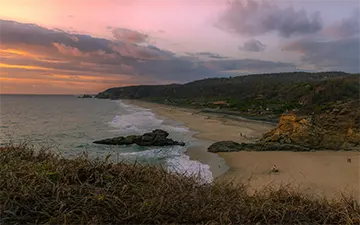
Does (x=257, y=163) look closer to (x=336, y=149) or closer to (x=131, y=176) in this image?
(x=336, y=149)

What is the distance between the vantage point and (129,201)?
4797 mm

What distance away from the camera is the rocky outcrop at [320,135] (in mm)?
22844

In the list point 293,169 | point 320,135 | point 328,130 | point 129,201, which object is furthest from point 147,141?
point 129,201

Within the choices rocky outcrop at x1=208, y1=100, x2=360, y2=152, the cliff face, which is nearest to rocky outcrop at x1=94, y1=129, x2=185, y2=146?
rocky outcrop at x1=208, y1=100, x2=360, y2=152

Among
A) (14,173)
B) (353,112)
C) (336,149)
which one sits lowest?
(336,149)

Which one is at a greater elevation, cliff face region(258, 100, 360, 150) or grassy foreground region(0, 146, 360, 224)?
grassy foreground region(0, 146, 360, 224)

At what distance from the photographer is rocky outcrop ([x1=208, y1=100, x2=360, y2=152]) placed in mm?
22844

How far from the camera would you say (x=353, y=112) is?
2388cm

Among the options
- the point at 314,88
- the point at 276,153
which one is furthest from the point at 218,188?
the point at 314,88

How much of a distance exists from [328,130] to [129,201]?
22.6 metres

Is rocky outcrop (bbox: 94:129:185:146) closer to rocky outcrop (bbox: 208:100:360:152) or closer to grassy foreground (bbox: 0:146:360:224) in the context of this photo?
rocky outcrop (bbox: 208:100:360:152)

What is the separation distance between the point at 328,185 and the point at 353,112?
12.7m

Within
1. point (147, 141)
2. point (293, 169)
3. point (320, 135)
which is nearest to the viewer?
point (293, 169)

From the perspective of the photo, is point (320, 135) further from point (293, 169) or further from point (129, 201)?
point (129, 201)
